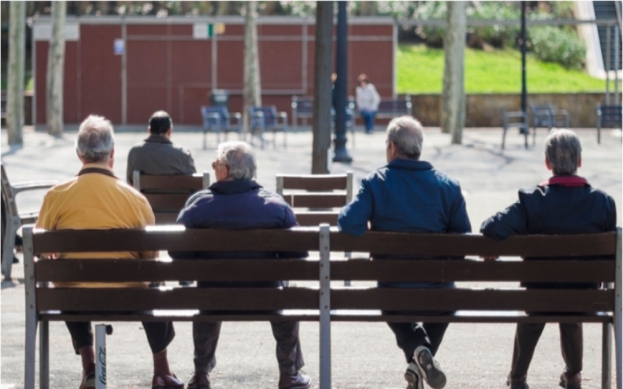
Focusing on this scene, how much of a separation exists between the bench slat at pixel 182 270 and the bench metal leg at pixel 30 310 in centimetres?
8

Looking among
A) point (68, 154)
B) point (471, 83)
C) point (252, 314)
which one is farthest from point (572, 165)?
point (471, 83)

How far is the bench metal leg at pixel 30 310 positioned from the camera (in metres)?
5.51

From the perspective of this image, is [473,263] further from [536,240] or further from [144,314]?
[144,314]

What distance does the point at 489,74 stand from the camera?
4178 cm

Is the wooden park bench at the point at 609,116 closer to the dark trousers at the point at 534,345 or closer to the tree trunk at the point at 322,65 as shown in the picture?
the tree trunk at the point at 322,65

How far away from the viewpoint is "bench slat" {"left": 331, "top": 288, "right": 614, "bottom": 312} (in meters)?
5.51

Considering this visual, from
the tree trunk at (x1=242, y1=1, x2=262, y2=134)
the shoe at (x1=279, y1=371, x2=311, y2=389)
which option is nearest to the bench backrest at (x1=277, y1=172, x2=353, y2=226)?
the shoe at (x1=279, y1=371, x2=311, y2=389)

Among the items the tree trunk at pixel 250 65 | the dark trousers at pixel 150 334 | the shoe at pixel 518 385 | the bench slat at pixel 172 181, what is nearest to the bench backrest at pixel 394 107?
the tree trunk at pixel 250 65

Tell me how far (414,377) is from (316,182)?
4.11m

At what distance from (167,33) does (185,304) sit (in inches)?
1291

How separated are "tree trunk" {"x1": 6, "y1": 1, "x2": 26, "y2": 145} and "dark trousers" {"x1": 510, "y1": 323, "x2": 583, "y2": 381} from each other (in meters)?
24.6

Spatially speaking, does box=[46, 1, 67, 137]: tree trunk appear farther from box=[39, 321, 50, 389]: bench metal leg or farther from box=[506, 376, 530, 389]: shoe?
box=[506, 376, 530, 389]: shoe

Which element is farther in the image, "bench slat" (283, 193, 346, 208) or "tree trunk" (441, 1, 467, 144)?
"tree trunk" (441, 1, 467, 144)

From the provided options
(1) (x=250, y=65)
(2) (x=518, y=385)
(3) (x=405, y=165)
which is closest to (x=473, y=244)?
(3) (x=405, y=165)
